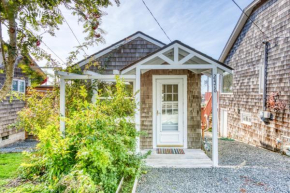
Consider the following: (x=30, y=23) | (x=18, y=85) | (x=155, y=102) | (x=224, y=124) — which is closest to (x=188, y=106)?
(x=155, y=102)

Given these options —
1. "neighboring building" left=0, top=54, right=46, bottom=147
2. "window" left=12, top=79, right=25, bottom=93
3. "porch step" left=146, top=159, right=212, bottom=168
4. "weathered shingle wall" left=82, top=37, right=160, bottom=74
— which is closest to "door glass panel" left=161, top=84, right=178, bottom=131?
"porch step" left=146, top=159, right=212, bottom=168

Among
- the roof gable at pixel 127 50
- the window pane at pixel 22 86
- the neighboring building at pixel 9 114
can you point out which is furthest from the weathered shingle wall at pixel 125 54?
the window pane at pixel 22 86

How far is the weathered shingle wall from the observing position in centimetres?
687

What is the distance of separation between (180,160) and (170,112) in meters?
1.55

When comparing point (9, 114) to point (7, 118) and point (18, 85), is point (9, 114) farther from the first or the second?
point (18, 85)

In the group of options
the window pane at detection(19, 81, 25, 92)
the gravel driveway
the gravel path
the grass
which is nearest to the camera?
the gravel driveway

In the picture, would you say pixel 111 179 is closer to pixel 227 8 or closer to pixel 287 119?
pixel 287 119

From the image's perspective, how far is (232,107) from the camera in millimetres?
8836

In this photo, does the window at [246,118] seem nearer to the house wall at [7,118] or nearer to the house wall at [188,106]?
the house wall at [188,106]

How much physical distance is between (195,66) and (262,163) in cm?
320

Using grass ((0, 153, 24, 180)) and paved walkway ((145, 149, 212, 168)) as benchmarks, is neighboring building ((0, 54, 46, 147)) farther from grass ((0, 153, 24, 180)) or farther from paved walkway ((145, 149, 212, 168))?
paved walkway ((145, 149, 212, 168))

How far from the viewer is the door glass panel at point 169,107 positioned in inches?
219

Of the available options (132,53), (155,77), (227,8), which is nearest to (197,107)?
(155,77)

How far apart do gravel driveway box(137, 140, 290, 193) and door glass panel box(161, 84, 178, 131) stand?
1.65 meters
